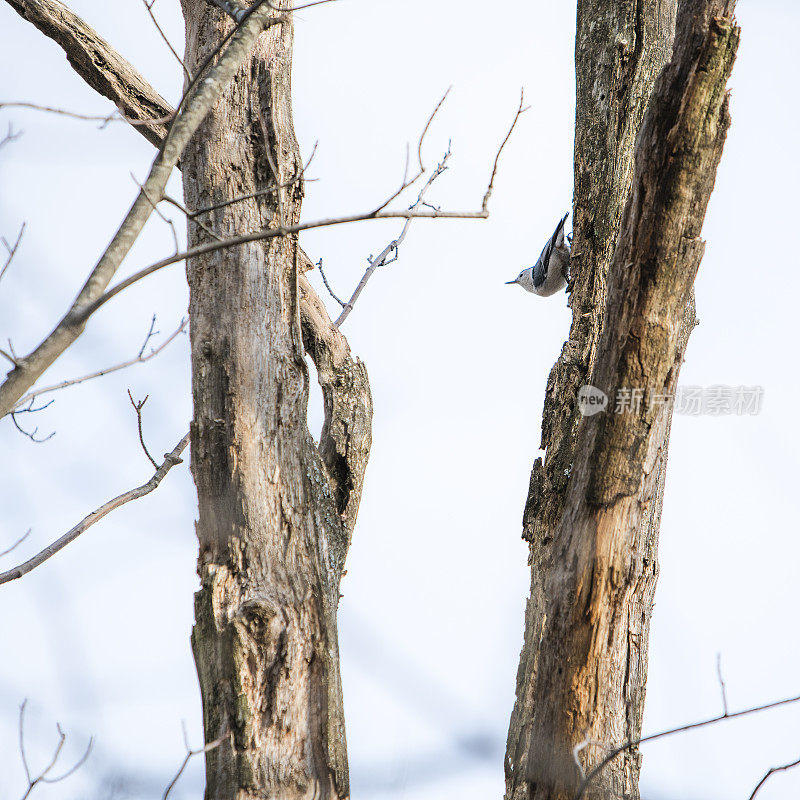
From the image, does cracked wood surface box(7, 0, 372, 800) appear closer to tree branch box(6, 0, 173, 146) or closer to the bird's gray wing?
tree branch box(6, 0, 173, 146)

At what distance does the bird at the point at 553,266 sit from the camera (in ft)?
10.7

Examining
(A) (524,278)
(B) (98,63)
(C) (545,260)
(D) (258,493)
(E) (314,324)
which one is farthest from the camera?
(A) (524,278)

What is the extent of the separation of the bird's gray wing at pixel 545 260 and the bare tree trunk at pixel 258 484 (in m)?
1.42

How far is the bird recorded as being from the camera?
10.7 feet

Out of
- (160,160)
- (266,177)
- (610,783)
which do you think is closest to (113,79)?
(266,177)

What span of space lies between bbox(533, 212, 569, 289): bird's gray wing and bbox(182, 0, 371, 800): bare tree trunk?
1421 millimetres

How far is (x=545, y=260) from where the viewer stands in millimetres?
3604

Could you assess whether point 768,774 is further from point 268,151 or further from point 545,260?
point 545,260

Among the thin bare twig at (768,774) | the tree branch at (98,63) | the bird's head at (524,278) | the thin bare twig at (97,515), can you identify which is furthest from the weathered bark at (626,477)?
the bird's head at (524,278)

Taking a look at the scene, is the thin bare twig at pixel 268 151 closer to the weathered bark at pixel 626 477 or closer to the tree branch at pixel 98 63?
the tree branch at pixel 98 63

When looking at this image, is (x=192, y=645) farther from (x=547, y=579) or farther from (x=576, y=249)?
(x=576, y=249)

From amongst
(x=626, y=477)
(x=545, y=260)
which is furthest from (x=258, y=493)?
(x=545, y=260)

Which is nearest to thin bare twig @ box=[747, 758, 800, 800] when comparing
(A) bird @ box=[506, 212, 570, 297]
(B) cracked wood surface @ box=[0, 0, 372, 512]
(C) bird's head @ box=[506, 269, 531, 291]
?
(B) cracked wood surface @ box=[0, 0, 372, 512]

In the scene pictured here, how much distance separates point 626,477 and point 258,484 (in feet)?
2.69
